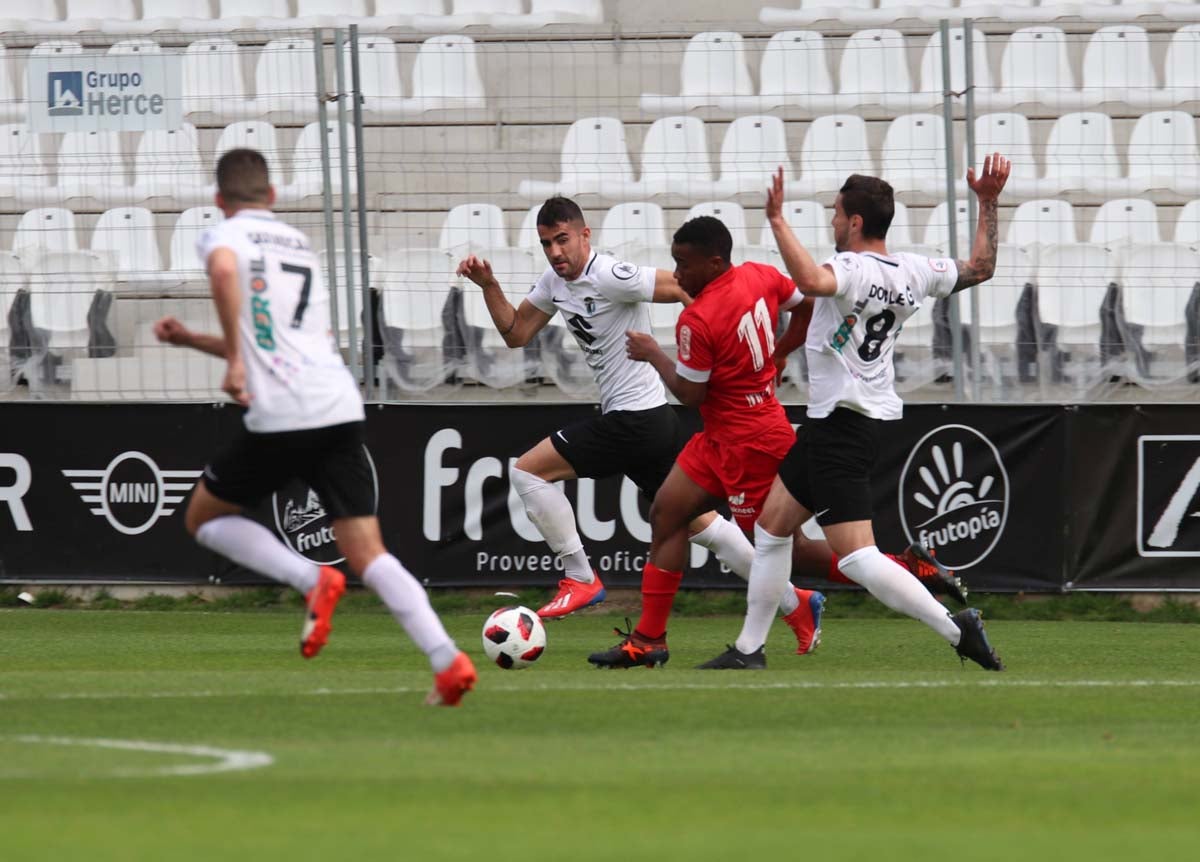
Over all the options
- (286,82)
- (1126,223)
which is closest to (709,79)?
A: (286,82)

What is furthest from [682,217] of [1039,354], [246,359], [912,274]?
[246,359]

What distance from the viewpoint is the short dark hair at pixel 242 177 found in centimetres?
620

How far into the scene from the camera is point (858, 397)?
25.7ft

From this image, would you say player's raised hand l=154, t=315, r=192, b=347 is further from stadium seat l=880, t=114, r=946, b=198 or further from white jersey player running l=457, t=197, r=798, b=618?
stadium seat l=880, t=114, r=946, b=198

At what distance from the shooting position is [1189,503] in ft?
38.0

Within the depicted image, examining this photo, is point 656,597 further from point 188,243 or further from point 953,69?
point 188,243

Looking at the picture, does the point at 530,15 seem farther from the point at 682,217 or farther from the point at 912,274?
the point at 912,274

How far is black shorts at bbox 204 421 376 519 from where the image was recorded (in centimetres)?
617

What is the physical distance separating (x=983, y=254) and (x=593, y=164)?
18.0 ft

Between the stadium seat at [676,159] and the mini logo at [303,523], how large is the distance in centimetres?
307

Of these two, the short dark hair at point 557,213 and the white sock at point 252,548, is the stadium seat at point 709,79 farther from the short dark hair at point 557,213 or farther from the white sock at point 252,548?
the white sock at point 252,548

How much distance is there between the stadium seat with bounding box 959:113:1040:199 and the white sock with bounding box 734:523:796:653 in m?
6.43

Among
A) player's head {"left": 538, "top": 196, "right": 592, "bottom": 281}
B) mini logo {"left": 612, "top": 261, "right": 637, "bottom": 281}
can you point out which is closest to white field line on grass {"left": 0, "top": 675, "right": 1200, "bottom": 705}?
mini logo {"left": 612, "top": 261, "right": 637, "bottom": 281}

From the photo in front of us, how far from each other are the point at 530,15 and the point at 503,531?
6.07m
